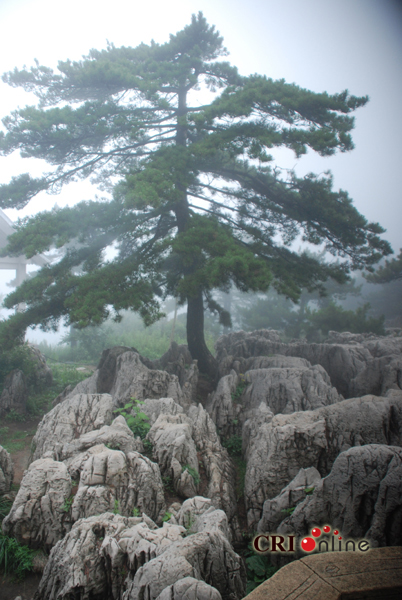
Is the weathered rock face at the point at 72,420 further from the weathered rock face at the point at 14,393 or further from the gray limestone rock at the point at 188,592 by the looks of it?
the gray limestone rock at the point at 188,592

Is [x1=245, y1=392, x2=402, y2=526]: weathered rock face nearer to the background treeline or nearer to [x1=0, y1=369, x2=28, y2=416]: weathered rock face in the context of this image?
[x1=0, y1=369, x2=28, y2=416]: weathered rock face

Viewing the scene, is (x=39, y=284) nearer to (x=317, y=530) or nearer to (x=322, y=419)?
(x=322, y=419)

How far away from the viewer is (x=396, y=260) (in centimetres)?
1806

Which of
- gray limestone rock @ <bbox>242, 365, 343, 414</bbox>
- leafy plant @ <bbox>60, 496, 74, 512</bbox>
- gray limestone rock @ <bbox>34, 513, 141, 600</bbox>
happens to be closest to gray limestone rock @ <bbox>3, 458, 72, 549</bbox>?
leafy plant @ <bbox>60, 496, 74, 512</bbox>


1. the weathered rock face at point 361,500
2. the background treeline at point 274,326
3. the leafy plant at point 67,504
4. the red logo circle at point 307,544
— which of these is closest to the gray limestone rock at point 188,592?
the red logo circle at point 307,544

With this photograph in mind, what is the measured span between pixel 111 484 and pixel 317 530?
239cm

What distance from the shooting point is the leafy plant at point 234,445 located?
6.81m

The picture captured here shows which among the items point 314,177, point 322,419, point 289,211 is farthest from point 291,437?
point 314,177

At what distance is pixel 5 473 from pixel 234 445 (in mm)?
3966

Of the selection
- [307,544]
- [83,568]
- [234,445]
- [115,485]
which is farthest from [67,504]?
[234,445]

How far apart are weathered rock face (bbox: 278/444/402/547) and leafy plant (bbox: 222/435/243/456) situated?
2914 millimetres

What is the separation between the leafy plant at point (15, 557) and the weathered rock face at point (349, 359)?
6.56 m

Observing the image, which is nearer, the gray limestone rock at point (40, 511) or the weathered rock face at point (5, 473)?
the gray limestone rock at point (40, 511)

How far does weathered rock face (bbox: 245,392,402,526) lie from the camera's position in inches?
192
